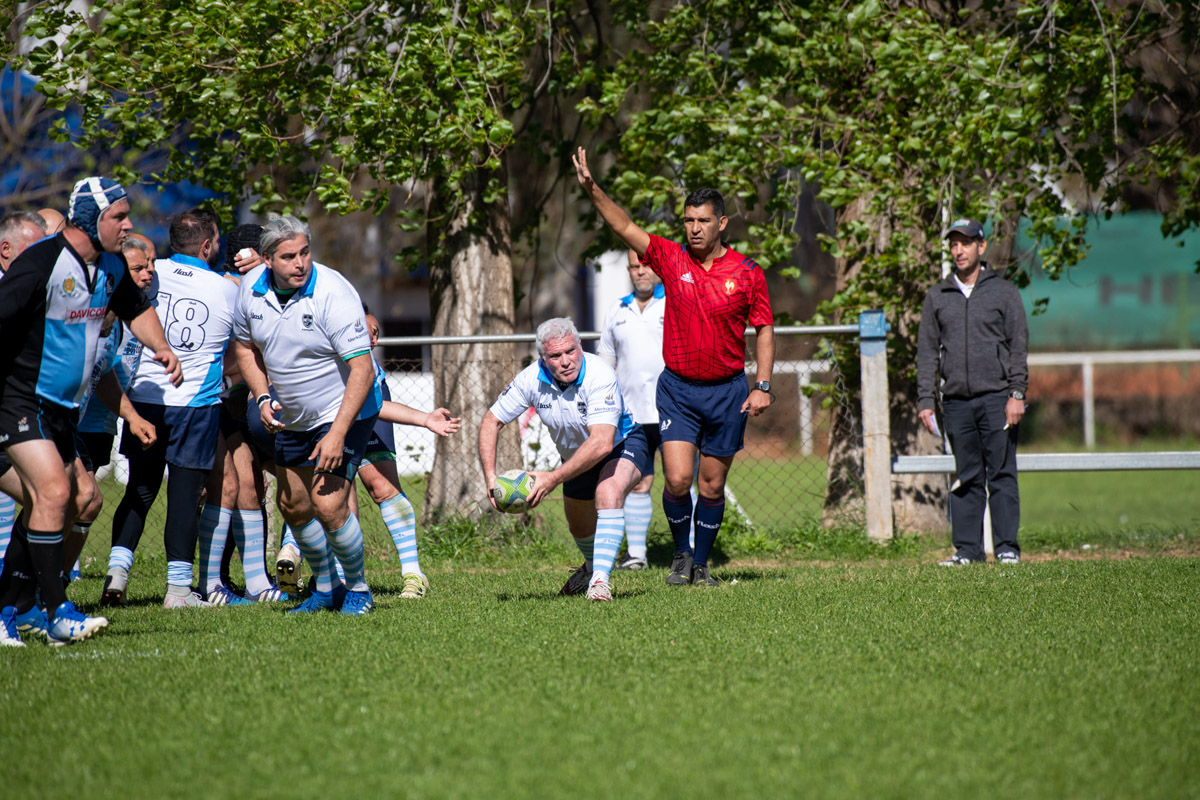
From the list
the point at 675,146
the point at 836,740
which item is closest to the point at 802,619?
the point at 836,740

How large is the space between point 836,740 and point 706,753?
430 mm

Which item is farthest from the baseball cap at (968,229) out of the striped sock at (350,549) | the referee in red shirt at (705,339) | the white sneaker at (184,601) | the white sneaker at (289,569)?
the white sneaker at (184,601)

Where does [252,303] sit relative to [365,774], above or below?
above

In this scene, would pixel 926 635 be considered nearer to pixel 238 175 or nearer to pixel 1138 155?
pixel 1138 155

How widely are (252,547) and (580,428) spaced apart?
7.28ft

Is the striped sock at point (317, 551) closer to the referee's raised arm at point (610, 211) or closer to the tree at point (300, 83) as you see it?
the referee's raised arm at point (610, 211)

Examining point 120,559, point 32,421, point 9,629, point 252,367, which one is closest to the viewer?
point 32,421

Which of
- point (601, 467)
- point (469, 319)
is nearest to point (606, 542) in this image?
point (601, 467)

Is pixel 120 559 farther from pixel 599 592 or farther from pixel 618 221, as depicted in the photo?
pixel 618 221

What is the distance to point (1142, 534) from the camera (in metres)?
9.06

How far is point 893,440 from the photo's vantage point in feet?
31.5

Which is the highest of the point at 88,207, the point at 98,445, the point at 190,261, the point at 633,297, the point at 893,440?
the point at 88,207

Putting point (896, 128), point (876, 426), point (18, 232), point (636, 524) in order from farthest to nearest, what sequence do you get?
point (876, 426) < point (896, 128) < point (636, 524) < point (18, 232)

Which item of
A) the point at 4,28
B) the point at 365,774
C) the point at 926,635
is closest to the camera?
the point at 365,774
